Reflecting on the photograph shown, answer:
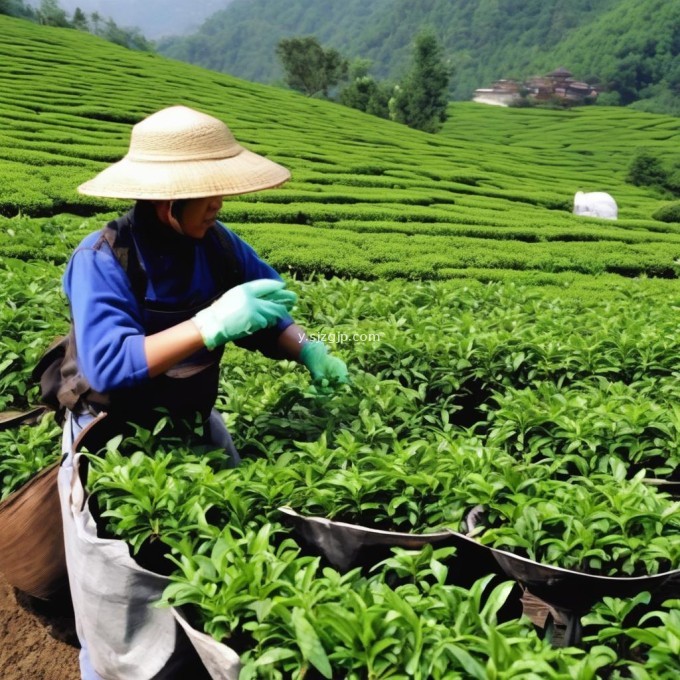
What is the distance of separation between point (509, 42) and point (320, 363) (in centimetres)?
10704

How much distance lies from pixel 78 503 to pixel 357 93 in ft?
155

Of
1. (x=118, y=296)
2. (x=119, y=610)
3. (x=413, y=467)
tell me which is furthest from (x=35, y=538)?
(x=413, y=467)

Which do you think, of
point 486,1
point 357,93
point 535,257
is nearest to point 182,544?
point 535,257

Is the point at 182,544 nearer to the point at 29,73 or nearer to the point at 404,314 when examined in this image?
the point at 404,314

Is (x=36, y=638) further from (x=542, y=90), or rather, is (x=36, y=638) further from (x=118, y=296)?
(x=542, y=90)

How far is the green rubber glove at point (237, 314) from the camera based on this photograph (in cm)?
256

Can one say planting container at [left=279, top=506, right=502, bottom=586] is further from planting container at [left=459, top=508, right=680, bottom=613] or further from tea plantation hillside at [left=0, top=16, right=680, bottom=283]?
tea plantation hillside at [left=0, top=16, right=680, bottom=283]

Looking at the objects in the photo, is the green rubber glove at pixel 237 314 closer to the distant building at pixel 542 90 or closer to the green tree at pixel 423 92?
the green tree at pixel 423 92

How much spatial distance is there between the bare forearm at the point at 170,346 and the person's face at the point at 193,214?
0.36m

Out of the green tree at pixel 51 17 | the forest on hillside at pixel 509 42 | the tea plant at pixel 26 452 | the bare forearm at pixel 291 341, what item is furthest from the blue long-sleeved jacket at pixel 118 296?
the forest on hillside at pixel 509 42

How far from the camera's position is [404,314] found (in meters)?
5.11

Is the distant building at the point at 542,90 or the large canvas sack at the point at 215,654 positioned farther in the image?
the distant building at the point at 542,90

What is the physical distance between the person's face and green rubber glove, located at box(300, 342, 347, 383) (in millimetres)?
771

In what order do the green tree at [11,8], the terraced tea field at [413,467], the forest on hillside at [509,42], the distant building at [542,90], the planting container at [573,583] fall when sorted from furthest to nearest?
the forest on hillside at [509,42] → the distant building at [542,90] → the green tree at [11,8] → the planting container at [573,583] → the terraced tea field at [413,467]
